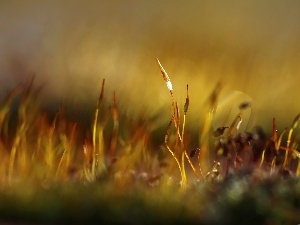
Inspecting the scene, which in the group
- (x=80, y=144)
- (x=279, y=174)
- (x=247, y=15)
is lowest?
(x=80, y=144)

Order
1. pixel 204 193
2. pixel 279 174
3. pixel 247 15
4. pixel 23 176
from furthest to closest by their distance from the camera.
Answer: pixel 247 15, pixel 23 176, pixel 279 174, pixel 204 193

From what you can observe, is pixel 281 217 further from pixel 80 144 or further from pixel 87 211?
pixel 80 144

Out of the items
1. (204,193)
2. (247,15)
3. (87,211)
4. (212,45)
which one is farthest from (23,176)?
(247,15)

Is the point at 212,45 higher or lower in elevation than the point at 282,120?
higher

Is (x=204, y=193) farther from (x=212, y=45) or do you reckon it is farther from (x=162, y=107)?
(x=212, y=45)

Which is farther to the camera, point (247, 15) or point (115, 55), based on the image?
point (247, 15)

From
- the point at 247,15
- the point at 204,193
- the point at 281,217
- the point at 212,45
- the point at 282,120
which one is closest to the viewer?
the point at 281,217

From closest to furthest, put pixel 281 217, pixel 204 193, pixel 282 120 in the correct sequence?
pixel 281 217 → pixel 204 193 → pixel 282 120

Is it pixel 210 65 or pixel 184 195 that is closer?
pixel 184 195

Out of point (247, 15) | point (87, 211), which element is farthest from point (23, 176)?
point (247, 15)
